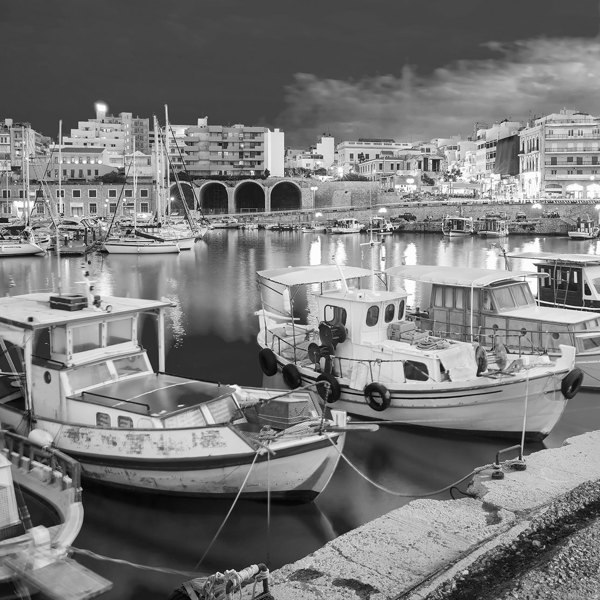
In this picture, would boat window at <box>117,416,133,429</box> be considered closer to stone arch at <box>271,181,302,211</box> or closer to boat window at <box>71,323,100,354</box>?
boat window at <box>71,323,100,354</box>

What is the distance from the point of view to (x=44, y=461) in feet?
29.6

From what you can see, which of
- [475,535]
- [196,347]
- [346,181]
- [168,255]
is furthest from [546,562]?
[346,181]

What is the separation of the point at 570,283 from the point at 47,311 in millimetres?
13382

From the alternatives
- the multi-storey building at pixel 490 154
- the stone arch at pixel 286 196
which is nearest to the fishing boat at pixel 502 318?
the stone arch at pixel 286 196

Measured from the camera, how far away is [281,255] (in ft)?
183

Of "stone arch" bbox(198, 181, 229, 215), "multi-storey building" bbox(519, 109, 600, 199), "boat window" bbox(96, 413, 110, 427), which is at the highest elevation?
"multi-storey building" bbox(519, 109, 600, 199)

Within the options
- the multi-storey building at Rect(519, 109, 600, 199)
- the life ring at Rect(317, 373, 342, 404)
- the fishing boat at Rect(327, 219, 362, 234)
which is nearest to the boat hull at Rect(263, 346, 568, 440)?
the life ring at Rect(317, 373, 342, 404)

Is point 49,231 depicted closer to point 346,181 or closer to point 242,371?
point 242,371

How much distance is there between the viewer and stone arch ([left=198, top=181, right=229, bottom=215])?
325ft

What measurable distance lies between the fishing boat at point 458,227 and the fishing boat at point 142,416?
239 ft

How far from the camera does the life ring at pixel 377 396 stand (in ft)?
40.3

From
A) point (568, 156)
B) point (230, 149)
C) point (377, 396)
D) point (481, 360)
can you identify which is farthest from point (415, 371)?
point (230, 149)

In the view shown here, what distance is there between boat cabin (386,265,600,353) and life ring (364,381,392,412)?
10.2 feet

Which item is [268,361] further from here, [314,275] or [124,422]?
[124,422]
